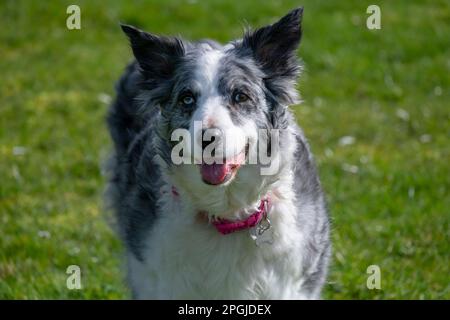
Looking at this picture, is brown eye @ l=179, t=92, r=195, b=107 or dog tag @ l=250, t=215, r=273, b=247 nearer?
brown eye @ l=179, t=92, r=195, b=107

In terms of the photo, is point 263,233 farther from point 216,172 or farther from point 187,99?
point 187,99

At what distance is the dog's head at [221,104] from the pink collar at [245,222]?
2.6 inches

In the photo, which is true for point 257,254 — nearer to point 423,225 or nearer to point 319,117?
point 423,225

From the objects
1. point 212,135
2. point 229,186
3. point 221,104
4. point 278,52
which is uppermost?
point 278,52

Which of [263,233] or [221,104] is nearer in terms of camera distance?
[221,104]

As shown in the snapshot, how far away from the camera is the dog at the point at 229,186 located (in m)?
4.13

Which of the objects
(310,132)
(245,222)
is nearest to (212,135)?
(245,222)

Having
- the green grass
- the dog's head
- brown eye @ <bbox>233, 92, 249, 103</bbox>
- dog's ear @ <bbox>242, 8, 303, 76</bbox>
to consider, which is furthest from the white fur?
the green grass

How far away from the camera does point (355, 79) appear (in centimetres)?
934

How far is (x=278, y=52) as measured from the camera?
4371 mm

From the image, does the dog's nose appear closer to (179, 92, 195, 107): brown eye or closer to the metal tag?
(179, 92, 195, 107): brown eye

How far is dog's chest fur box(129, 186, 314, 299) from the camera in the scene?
427cm

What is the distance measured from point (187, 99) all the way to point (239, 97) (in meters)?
0.27
